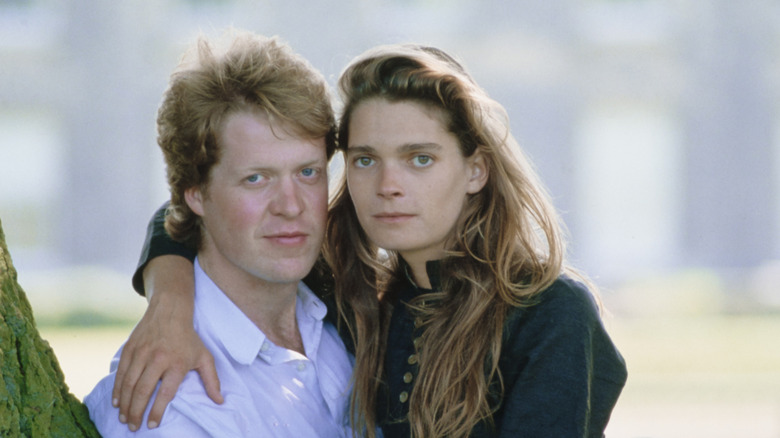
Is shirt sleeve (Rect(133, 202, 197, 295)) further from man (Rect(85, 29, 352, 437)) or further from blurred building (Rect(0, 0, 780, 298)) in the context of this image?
blurred building (Rect(0, 0, 780, 298))

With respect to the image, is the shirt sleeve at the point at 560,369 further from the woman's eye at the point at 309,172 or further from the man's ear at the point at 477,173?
the woman's eye at the point at 309,172

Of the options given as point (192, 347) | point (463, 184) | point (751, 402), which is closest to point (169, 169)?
point (192, 347)

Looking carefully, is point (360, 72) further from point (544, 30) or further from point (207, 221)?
point (544, 30)

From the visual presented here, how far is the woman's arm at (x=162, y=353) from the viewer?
2.15 m

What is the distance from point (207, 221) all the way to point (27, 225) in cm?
1355

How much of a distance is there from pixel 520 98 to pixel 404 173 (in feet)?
42.2

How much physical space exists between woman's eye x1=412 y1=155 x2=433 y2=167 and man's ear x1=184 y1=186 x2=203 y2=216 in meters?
0.59

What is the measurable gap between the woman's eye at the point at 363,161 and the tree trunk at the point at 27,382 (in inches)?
35.6

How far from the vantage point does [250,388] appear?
2.39 metres

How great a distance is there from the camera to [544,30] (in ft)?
49.8

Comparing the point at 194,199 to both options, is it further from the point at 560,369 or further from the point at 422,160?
the point at 560,369

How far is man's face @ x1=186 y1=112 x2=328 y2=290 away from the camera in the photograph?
8.02ft

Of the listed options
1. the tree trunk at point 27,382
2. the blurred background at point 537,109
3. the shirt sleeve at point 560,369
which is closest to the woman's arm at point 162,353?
the tree trunk at point 27,382

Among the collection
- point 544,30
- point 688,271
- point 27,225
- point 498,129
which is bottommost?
point 27,225
